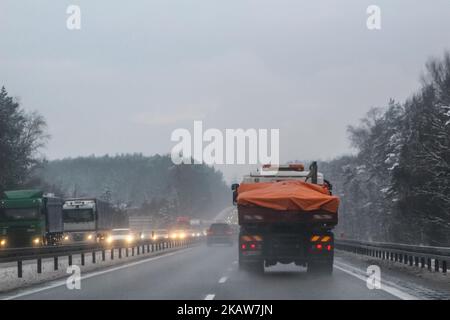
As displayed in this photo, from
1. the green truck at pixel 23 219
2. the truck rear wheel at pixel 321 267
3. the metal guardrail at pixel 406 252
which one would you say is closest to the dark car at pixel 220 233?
the metal guardrail at pixel 406 252

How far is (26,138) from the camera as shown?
94.9m

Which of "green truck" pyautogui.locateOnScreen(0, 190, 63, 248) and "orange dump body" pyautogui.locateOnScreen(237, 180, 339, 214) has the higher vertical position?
"orange dump body" pyautogui.locateOnScreen(237, 180, 339, 214)

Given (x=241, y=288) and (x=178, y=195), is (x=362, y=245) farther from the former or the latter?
(x=178, y=195)

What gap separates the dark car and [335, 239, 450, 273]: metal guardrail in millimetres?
12514

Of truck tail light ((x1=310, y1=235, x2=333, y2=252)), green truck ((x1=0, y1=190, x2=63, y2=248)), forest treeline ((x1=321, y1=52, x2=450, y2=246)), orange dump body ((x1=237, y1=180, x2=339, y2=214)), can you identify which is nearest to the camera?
orange dump body ((x1=237, y1=180, x2=339, y2=214))

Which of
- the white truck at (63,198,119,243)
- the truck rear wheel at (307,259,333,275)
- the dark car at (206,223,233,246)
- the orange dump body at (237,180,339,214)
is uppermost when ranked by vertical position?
the orange dump body at (237,180,339,214)

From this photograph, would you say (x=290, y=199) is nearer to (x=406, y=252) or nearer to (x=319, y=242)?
(x=319, y=242)

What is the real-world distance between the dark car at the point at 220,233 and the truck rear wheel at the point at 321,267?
114 feet

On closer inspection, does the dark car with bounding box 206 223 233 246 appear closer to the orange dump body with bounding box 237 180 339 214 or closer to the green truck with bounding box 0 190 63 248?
the green truck with bounding box 0 190 63 248

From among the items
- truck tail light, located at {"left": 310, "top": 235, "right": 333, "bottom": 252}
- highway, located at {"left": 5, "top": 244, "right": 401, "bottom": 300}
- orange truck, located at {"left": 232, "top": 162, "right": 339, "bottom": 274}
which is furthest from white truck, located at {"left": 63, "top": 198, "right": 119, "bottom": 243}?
truck tail light, located at {"left": 310, "top": 235, "right": 333, "bottom": 252}

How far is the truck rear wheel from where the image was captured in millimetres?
20578

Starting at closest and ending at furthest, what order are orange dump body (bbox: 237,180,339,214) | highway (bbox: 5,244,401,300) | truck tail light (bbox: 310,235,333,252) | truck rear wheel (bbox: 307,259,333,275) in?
highway (bbox: 5,244,401,300) < orange dump body (bbox: 237,180,339,214) < truck tail light (bbox: 310,235,333,252) < truck rear wheel (bbox: 307,259,333,275)

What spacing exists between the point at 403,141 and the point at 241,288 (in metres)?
46.0
